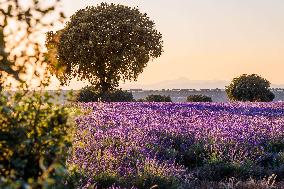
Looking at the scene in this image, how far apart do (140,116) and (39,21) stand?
936 centimetres

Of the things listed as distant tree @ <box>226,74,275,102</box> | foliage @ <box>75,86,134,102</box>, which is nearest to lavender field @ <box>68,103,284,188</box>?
foliage @ <box>75,86,134,102</box>

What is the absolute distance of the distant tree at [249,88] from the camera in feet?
118

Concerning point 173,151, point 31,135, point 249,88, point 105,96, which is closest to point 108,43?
point 105,96

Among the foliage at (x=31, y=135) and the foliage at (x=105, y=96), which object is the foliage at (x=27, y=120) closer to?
the foliage at (x=31, y=135)

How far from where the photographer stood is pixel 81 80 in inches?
1510

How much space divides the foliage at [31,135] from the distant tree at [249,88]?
107 ft

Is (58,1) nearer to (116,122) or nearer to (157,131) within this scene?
(157,131)

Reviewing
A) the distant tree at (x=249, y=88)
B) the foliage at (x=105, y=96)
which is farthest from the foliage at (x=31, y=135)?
the distant tree at (x=249, y=88)

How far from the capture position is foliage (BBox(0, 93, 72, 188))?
3.70 metres

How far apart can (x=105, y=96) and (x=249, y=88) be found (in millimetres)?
9347

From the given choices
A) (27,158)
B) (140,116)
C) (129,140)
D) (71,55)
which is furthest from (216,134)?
(71,55)

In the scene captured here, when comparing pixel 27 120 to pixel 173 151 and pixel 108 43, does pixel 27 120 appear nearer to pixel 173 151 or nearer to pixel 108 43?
pixel 173 151

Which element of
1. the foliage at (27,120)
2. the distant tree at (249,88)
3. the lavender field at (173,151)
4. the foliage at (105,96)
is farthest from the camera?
the distant tree at (249,88)

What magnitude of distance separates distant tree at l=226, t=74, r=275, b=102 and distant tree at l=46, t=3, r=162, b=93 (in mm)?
5724
